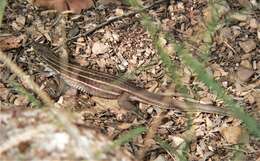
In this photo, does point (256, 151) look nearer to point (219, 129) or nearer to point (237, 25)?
point (219, 129)

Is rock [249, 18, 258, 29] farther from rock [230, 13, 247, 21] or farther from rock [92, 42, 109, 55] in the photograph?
rock [92, 42, 109, 55]

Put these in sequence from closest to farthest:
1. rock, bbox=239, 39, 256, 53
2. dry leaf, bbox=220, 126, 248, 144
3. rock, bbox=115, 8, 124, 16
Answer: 1. dry leaf, bbox=220, 126, 248, 144
2. rock, bbox=239, 39, 256, 53
3. rock, bbox=115, 8, 124, 16

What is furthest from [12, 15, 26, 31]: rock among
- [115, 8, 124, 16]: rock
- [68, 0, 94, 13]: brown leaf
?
[115, 8, 124, 16]: rock

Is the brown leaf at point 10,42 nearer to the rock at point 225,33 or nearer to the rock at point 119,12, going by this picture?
the rock at point 119,12

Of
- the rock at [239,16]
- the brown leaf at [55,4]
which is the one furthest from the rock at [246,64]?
the brown leaf at [55,4]

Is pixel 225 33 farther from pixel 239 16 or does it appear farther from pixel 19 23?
pixel 19 23

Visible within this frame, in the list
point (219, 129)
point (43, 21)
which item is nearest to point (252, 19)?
point (219, 129)

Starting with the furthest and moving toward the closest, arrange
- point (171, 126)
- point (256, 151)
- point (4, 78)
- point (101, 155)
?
point (4, 78), point (171, 126), point (256, 151), point (101, 155)
